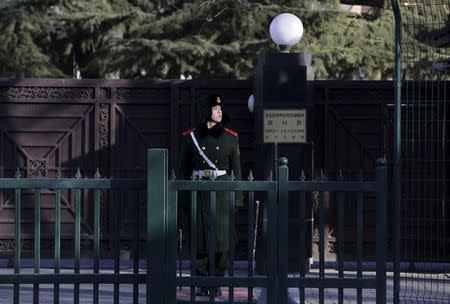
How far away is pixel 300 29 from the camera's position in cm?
1134

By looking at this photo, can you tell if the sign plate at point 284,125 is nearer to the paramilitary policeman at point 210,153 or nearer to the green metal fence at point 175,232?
the paramilitary policeman at point 210,153

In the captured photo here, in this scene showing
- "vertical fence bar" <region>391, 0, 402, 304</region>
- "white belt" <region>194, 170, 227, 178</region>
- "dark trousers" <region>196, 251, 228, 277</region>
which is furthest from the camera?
"white belt" <region>194, 170, 227, 178</region>

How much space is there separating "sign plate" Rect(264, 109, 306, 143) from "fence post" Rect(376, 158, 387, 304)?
4222mm

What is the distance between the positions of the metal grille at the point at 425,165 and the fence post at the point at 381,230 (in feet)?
7.96

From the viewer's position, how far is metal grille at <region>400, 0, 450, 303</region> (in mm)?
9641

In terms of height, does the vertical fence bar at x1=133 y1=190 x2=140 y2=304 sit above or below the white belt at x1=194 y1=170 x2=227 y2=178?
below

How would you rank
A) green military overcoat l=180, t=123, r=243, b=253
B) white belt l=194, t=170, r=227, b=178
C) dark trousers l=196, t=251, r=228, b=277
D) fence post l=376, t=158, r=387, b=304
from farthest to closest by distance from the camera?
green military overcoat l=180, t=123, r=243, b=253 → white belt l=194, t=170, r=227, b=178 → dark trousers l=196, t=251, r=228, b=277 → fence post l=376, t=158, r=387, b=304

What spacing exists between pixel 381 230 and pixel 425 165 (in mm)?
3231

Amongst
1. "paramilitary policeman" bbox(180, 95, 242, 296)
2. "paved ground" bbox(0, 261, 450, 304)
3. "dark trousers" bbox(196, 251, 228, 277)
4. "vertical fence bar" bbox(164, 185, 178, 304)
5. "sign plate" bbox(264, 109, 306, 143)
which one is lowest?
"paved ground" bbox(0, 261, 450, 304)

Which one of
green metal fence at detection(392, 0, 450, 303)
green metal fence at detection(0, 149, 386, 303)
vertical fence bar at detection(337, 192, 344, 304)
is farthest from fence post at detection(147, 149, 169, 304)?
green metal fence at detection(392, 0, 450, 303)

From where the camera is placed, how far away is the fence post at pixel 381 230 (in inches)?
271

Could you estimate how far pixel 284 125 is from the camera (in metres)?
11.2

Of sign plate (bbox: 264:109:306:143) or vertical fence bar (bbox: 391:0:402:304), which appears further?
sign plate (bbox: 264:109:306:143)

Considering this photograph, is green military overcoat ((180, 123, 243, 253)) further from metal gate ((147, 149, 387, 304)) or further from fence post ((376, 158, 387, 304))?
fence post ((376, 158, 387, 304))
